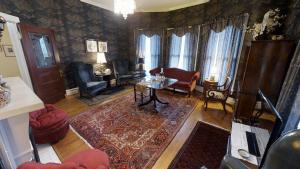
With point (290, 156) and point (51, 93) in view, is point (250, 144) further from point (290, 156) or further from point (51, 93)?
point (51, 93)

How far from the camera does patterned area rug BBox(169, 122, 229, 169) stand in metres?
1.70

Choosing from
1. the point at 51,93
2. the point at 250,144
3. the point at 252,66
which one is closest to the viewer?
the point at 250,144

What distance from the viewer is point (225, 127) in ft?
8.23

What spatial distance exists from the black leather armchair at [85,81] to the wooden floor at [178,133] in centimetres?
36

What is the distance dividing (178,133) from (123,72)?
3.66 m

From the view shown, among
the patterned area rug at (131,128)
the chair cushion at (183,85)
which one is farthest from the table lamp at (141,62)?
the patterned area rug at (131,128)

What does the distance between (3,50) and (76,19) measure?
210cm

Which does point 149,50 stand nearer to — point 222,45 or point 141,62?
point 141,62

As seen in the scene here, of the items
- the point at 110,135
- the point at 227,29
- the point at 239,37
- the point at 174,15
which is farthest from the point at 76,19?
the point at 239,37

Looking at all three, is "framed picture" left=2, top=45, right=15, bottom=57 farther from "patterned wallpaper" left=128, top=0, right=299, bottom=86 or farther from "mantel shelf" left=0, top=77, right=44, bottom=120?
"patterned wallpaper" left=128, top=0, right=299, bottom=86

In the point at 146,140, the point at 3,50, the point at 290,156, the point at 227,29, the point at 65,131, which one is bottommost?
the point at 146,140

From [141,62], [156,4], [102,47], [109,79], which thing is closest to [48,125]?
[109,79]

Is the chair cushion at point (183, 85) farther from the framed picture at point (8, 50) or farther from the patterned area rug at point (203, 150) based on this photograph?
the framed picture at point (8, 50)

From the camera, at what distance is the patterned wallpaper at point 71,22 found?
3.12m
